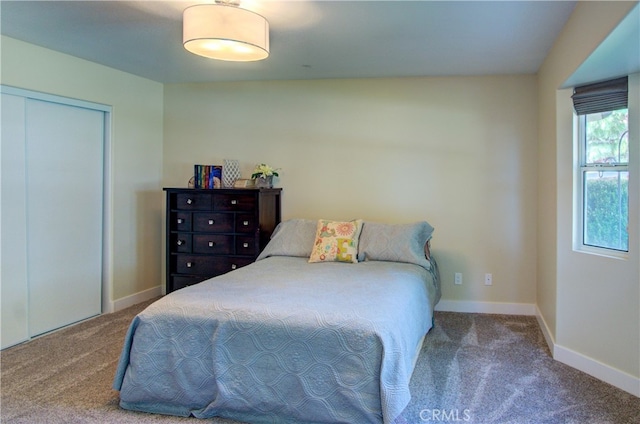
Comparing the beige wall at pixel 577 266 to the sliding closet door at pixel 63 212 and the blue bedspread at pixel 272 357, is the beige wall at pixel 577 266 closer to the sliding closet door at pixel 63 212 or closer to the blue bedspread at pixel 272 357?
the blue bedspread at pixel 272 357

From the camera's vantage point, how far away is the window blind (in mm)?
2660

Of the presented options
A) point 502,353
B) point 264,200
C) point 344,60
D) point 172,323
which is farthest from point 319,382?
point 344,60

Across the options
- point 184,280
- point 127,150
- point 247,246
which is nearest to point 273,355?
point 247,246

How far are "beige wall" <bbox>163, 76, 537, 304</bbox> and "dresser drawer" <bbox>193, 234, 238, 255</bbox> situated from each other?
71 cm

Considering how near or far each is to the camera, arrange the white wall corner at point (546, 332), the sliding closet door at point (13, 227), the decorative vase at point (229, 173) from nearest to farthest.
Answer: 1. the white wall corner at point (546, 332)
2. the sliding closet door at point (13, 227)
3. the decorative vase at point (229, 173)

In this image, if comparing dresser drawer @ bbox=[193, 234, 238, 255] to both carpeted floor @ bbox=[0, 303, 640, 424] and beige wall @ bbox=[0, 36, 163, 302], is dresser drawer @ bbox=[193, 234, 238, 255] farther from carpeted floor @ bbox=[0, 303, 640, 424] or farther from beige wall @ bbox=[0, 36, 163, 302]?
carpeted floor @ bbox=[0, 303, 640, 424]

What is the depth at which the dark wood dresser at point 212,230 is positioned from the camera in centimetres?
407

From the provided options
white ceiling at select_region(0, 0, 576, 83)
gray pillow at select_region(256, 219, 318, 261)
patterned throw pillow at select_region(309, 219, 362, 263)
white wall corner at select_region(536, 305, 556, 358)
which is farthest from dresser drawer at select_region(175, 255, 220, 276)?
white wall corner at select_region(536, 305, 556, 358)

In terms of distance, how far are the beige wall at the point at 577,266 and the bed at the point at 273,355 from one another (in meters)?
1.14

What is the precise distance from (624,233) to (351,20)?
211cm

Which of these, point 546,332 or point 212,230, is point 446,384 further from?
point 212,230

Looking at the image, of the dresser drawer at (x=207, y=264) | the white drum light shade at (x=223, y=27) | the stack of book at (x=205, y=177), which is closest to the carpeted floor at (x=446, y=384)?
the dresser drawer at (x=207, y=264)

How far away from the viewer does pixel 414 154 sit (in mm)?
Result: 4246

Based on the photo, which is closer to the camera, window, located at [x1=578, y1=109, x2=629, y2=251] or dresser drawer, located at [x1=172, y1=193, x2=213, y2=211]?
window, located at [x1=578, y1=109, x2=629, y2=251]
